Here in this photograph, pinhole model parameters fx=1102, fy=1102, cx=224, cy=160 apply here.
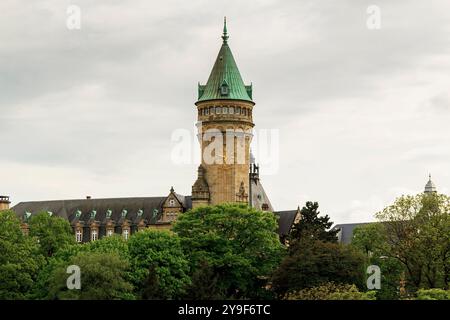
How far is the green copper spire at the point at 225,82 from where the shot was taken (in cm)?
13925

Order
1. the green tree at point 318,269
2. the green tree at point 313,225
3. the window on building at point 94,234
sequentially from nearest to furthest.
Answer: the green tree at point 318,269
the green tree at point 313,225
the window on building at point 94,234

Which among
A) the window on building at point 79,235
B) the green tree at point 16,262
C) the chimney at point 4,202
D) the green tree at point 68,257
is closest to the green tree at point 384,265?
the green tree at point 68,257

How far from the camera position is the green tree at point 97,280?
84.7 metres

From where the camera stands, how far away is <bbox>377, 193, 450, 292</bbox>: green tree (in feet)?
306

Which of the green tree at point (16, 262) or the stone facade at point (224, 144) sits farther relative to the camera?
the stone facade at point (224, 144)

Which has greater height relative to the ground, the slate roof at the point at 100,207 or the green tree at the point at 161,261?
the slate roof at the point at 100,207

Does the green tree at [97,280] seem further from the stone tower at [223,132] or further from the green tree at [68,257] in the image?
the stone tower at [223,132]

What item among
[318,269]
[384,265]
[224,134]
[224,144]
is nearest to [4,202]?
[224,144]

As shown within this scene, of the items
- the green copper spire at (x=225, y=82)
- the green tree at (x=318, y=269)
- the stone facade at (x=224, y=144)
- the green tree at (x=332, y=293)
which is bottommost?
the green tree at (x=332, y=293)

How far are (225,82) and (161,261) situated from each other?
45333 millimetres

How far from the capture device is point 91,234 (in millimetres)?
156375

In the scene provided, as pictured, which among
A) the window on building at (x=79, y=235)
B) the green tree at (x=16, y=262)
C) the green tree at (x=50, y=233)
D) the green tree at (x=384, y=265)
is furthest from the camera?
the window on building at (x=79, y=235)
